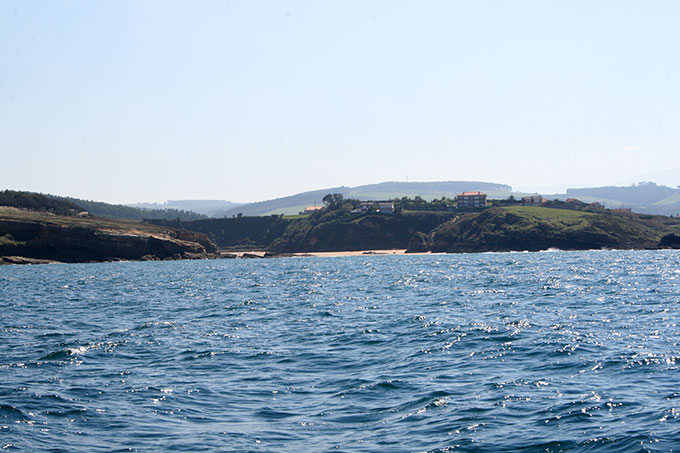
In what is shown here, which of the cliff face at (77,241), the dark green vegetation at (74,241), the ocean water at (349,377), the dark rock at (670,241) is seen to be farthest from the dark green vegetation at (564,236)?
the ocean water at (349,377)

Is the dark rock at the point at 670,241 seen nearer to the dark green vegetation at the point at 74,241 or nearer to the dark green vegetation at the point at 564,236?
the dark green vegetation at the point at 564,236

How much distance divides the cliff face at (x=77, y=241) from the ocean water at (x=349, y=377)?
116 m

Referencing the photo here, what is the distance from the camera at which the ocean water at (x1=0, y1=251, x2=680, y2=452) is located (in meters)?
18.1

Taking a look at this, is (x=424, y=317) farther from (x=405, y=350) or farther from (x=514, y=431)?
(x=514, y=431)

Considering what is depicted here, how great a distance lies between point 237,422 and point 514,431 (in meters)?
7.95

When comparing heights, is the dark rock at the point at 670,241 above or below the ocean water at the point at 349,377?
above

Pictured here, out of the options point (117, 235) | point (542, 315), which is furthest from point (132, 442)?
point (117, 235)

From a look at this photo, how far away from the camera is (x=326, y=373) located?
25.9 metres

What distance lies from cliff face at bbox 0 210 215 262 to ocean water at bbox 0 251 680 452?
116m

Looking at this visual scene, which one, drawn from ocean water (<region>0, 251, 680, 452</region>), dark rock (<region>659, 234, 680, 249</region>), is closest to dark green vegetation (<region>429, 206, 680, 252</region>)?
dark rock (<region>659, 234, 680, 249</region>)

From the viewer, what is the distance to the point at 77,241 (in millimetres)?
Result: 161125

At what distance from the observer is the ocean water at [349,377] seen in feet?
59.3

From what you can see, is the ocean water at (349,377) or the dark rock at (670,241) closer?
the ocean water at (349,377)

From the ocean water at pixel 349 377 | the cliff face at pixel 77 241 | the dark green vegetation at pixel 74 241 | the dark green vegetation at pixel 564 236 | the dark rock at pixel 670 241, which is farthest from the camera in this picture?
the dark green vegetation at pixel 564 236
